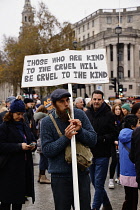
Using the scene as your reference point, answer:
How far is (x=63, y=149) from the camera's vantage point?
12.0ft

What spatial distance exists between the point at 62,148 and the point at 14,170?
1.20 meters

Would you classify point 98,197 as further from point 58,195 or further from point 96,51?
point 96,51

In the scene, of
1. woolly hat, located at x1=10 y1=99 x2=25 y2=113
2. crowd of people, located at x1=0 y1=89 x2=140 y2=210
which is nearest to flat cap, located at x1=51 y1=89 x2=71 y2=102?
crowd of people, located at x1=0 y1=89 x2=140 y2=210

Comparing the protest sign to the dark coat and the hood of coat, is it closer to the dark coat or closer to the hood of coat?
the dark coat

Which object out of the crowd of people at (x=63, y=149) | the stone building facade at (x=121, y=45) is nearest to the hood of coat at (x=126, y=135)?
the crowd of people at (x=63, y=149)

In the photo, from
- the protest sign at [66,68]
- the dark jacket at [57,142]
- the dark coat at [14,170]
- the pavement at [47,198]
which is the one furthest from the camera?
the pavement at [47,198]

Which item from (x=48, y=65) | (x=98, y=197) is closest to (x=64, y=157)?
(x=48, y=65)

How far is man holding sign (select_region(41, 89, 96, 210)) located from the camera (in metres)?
3.55

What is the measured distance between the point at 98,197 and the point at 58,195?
184 centimetres

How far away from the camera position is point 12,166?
4.47 meters

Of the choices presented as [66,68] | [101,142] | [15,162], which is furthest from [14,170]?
[101,142]

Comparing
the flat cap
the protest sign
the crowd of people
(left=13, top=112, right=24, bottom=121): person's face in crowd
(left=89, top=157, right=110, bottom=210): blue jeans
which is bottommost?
(left=89, top=157, right=110, bottom=210): blue jeans

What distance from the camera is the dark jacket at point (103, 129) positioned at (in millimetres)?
5461

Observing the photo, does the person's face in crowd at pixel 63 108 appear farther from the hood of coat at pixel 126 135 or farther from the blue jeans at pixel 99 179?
the blue jeans at pixel 99 179
